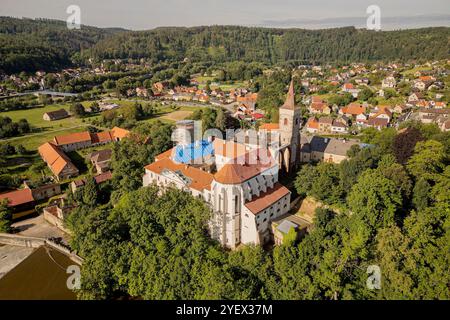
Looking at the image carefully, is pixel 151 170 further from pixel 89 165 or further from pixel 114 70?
pixel 114 70

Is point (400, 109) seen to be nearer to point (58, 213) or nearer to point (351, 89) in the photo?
point (351, 89)

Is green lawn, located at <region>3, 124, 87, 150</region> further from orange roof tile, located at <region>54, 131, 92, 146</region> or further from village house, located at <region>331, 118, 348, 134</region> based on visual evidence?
village house, located at <region>331, 118, 348, 134</region>

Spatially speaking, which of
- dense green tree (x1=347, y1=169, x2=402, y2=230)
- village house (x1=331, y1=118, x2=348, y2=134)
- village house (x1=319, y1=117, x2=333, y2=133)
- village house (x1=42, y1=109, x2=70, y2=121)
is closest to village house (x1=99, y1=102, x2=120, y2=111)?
village house (x1=42, y1=109, x2=70, y2=121)

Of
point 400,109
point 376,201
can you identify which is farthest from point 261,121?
point 376,201

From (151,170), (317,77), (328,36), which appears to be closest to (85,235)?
(151,170)

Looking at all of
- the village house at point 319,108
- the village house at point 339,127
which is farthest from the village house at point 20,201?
the village house at point 319,108

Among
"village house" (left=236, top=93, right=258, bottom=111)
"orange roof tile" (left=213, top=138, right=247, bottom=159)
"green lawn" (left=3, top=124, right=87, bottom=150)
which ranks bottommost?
"green lawn" (left=3, top=124, right=87, bottom=150)
